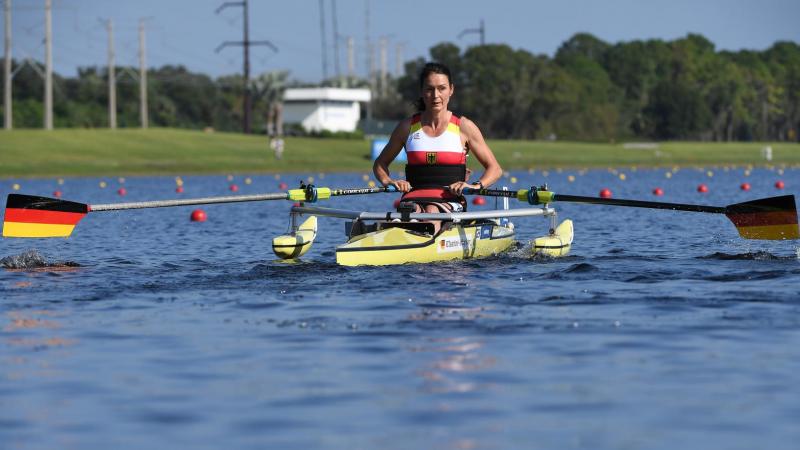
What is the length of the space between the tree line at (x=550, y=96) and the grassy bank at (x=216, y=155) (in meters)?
32.0

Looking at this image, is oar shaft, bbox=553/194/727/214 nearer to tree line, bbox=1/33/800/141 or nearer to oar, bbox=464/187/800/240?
oar, bbox=464/187/800/240

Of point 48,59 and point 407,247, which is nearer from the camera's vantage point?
point 407,247

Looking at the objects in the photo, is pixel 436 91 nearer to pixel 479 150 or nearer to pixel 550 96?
pixel 479 150

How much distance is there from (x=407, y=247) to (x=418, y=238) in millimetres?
255

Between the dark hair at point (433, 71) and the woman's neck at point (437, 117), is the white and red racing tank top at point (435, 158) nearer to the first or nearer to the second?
the woman's neck at point (437, 117)

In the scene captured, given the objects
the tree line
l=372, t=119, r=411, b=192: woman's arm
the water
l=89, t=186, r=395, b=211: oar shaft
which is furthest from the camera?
the tree line

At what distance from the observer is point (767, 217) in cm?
1789

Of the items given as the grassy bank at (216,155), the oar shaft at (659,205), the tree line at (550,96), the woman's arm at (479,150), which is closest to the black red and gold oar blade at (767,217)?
the oar shaft at (659,205)

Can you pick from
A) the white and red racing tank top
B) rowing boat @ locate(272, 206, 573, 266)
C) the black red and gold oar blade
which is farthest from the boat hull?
the black red and gold oar blade

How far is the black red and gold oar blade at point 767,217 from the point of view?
17516 millimetres

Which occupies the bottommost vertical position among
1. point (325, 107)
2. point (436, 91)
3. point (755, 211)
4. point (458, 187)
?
point (755, 211)

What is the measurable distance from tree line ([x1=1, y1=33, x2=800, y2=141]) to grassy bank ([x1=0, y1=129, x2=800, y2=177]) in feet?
105

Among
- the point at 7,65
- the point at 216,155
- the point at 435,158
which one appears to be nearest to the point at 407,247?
the point at 435,158

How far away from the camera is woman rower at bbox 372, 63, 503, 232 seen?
17.7m
